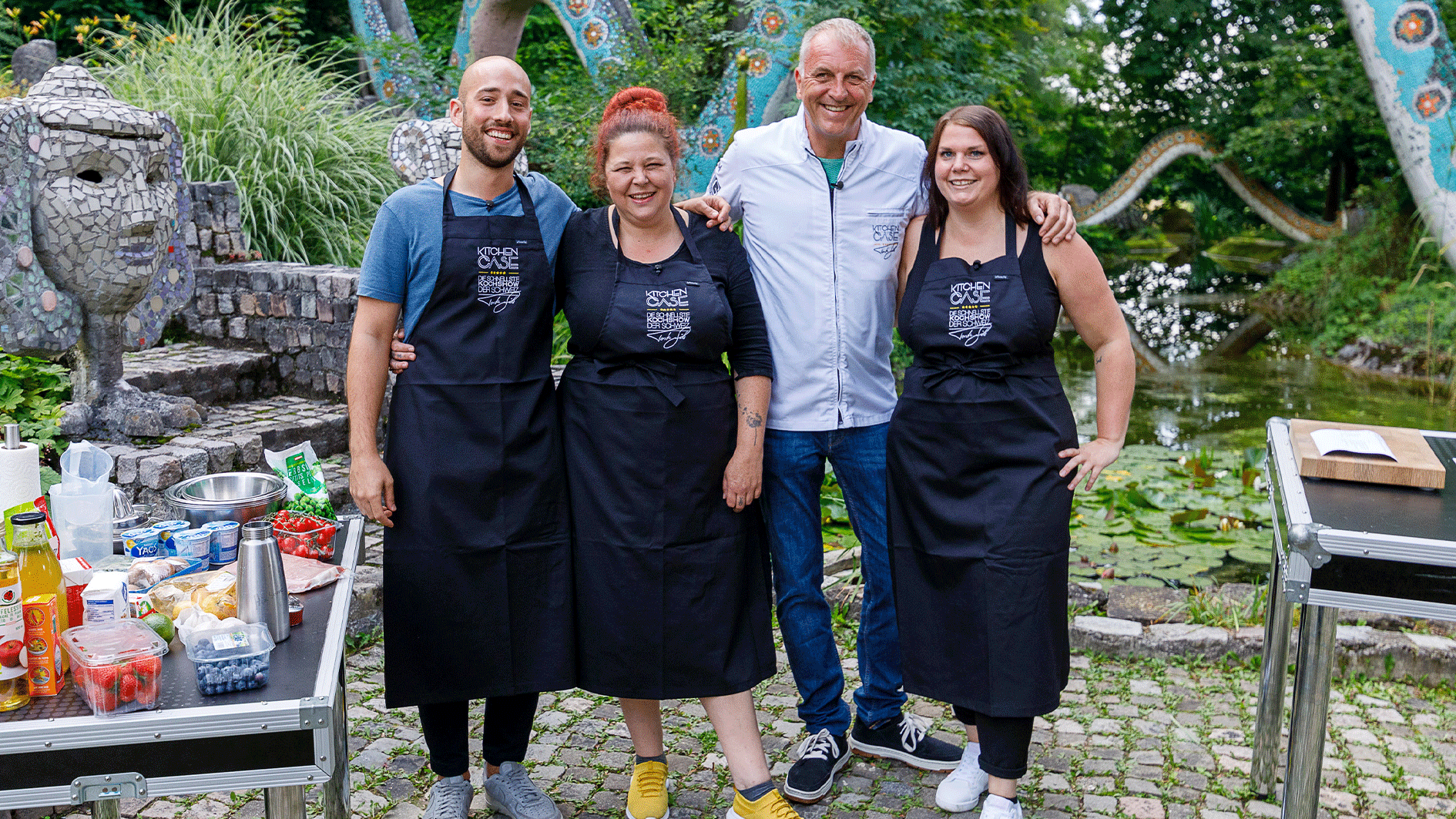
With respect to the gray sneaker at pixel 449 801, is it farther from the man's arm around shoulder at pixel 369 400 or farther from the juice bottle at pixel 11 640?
the juice bottle at pixel 11 640

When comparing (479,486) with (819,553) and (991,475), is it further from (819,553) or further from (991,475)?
(991,475)

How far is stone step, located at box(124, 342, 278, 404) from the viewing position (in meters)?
5.59

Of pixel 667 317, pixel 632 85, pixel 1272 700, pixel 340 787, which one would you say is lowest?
pixel 1272 700

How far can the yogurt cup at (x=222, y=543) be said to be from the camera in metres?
2.45

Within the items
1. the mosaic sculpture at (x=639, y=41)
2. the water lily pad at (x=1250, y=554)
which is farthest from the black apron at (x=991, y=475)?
the mosaic sculpture at (x=639, y=41)

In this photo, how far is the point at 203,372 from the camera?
5.76 meters

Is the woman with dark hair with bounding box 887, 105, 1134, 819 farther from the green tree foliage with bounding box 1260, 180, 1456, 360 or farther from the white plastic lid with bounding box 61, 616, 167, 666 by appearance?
the green tree foliage with bounding box 1260, 180, 1456, 360

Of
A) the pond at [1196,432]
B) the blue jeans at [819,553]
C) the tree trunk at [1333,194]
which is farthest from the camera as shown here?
the tree trunk at [1333,194]

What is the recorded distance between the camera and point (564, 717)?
3.79m

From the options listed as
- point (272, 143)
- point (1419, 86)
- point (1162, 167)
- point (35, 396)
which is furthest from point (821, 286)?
point (1162, 167)

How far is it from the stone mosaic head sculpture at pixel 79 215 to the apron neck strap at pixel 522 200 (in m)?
2.35

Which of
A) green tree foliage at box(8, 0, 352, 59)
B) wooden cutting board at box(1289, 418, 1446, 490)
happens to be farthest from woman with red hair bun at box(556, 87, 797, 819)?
green tree foliage at box(8, 0, 352, 59)

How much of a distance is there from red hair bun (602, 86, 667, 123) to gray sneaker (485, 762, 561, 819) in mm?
1712

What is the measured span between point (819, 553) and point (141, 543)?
1.64 m
